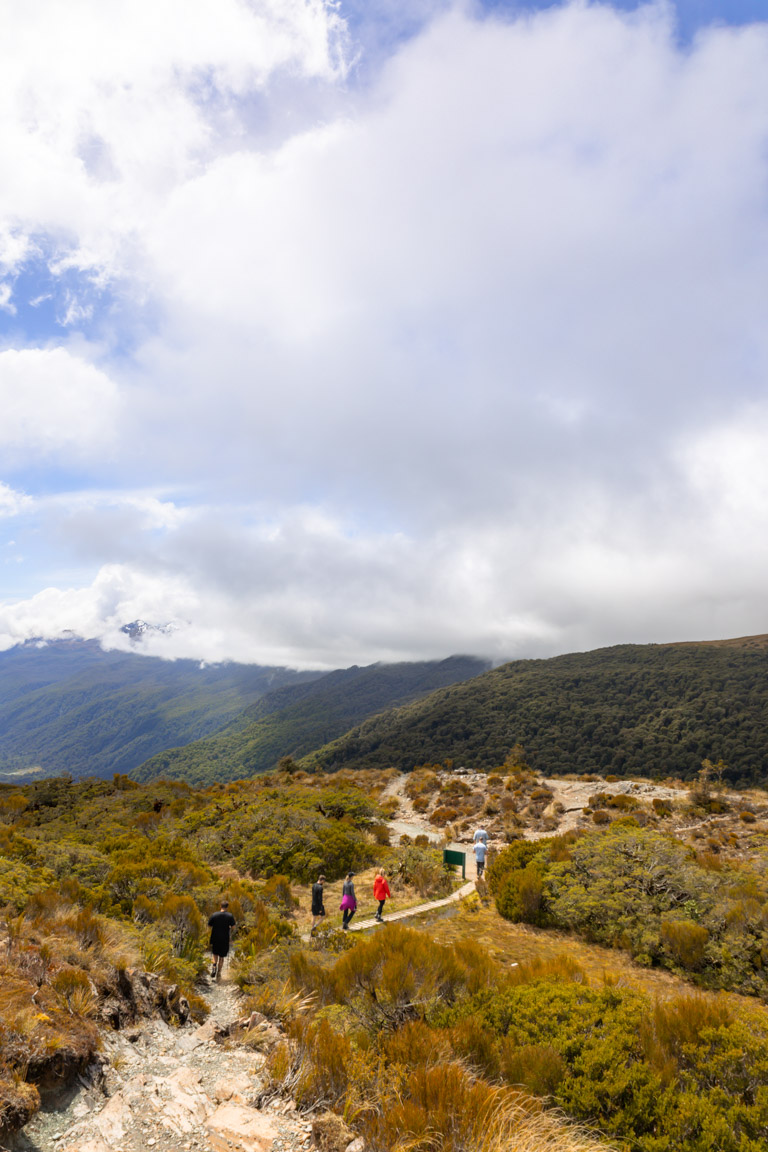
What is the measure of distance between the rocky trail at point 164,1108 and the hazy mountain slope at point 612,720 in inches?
2516

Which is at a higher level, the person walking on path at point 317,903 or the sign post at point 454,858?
the person walking on path at point 317,903

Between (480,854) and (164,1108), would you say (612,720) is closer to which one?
(480,854)

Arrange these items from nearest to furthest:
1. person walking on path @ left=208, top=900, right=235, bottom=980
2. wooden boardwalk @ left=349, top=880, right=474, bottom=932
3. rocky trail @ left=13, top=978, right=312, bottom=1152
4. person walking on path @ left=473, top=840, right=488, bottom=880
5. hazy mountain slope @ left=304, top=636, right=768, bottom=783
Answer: rocky trail @ left=13, top=978, right=312, bottom=1152, person walking on path @ left=208, top=900, right=235, bottom=980, wooden boardwalk @ left=349, top=880, right=474, bottom=932, person walking on path @ left=473, top=840, right=488, bottom=880, hazy mountain slope @ left=304, top=636, right=768, bottom=783

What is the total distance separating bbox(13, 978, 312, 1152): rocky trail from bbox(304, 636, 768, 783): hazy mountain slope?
210 feet

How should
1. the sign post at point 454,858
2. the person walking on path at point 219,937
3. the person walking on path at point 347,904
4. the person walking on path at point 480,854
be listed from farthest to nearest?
the sign post at point 454,858 → the person walking on path at point 480,854 → the person walking on path at point 347,904 → the person walking on path at point 219,937

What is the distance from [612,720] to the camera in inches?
3125

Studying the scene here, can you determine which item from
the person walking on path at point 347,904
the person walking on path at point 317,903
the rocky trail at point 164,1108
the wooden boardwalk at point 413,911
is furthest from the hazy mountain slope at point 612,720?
the rocky trail at point 164,1108

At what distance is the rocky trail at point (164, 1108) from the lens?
169 inches

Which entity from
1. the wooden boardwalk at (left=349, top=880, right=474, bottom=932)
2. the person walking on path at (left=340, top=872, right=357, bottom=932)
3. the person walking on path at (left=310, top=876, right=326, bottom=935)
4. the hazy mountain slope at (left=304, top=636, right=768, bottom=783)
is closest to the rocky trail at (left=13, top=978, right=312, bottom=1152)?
the person walking on path at (left=340, top=872, right=357, bottom=932)

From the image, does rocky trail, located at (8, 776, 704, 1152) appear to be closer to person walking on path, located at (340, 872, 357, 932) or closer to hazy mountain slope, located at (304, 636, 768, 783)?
person walking on path, located at (340, 872, 357, 932)

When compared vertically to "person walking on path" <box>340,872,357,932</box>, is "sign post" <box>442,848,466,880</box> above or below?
below

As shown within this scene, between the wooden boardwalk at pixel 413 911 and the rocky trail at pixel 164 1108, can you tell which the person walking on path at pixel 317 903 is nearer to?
the wooden boardwalk at pixel 413 911

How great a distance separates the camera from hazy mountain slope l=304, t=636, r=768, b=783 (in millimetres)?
65875

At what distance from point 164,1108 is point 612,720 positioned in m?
85.2
